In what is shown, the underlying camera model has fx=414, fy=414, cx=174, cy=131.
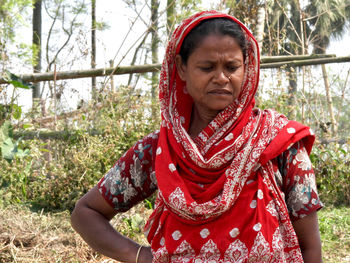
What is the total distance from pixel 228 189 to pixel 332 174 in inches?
171

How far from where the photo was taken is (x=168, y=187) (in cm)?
133

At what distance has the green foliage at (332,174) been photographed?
5176 millimetres

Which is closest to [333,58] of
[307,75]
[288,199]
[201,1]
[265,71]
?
[265,71]

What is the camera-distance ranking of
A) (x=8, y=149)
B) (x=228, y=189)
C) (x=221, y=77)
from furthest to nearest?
(x=8, y=149), (x=221, y=77), (x=228, y=189)

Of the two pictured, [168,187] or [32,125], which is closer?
[168,187]

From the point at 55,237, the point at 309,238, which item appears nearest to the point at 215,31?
the point at 309,238

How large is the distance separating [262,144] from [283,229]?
0.87 ft

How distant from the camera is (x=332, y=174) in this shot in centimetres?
516

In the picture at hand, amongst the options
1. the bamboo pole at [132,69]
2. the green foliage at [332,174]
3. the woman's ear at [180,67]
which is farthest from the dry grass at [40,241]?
the green foliage at [332,174]

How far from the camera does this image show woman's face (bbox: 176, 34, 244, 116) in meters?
1.36

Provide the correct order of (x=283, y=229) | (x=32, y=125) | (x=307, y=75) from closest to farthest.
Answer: (x=283, y=229) < (x=32, y=125) < (x=307, y=75)

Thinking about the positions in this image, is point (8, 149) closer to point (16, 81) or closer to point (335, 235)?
point (16, 81)

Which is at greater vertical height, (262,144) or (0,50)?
(0,50)

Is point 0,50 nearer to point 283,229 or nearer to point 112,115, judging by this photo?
point 112,115
